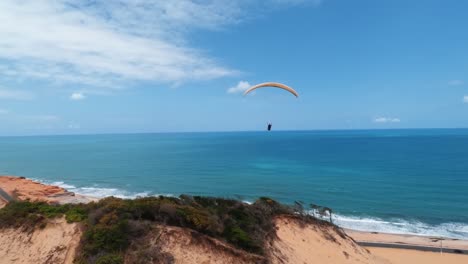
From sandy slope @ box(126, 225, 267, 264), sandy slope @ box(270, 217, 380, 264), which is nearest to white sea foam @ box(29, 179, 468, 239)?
sandy slope @ box(270, 217, 380, 264)

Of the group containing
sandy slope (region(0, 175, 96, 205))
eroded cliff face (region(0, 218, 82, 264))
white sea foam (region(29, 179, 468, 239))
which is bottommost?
white sea foam (region(29, 179, 468, 239))

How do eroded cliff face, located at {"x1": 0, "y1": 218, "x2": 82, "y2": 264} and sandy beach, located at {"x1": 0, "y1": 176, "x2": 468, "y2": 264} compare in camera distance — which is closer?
eroded cliff face, located at {"x1": 0, "y1": 218, "x2": 82, "y2": 264}

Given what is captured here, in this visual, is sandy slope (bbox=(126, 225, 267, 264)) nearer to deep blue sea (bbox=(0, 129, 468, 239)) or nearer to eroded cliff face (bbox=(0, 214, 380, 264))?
eroded cliff face (bbox=(0, 214, 380, 264))

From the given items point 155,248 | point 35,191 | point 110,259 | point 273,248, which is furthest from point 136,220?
point 35,191

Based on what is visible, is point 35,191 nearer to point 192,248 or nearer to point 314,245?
point 192,248

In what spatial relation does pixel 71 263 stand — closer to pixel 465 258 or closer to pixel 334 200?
pixel 465 258

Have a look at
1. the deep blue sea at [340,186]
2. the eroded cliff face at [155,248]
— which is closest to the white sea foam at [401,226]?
the deep blue sea at [340,186]

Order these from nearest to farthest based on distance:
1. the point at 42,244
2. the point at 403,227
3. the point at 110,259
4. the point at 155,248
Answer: the point at 110,259 < the point at 155,248 < the point at 42,244 < the point at 403,227
